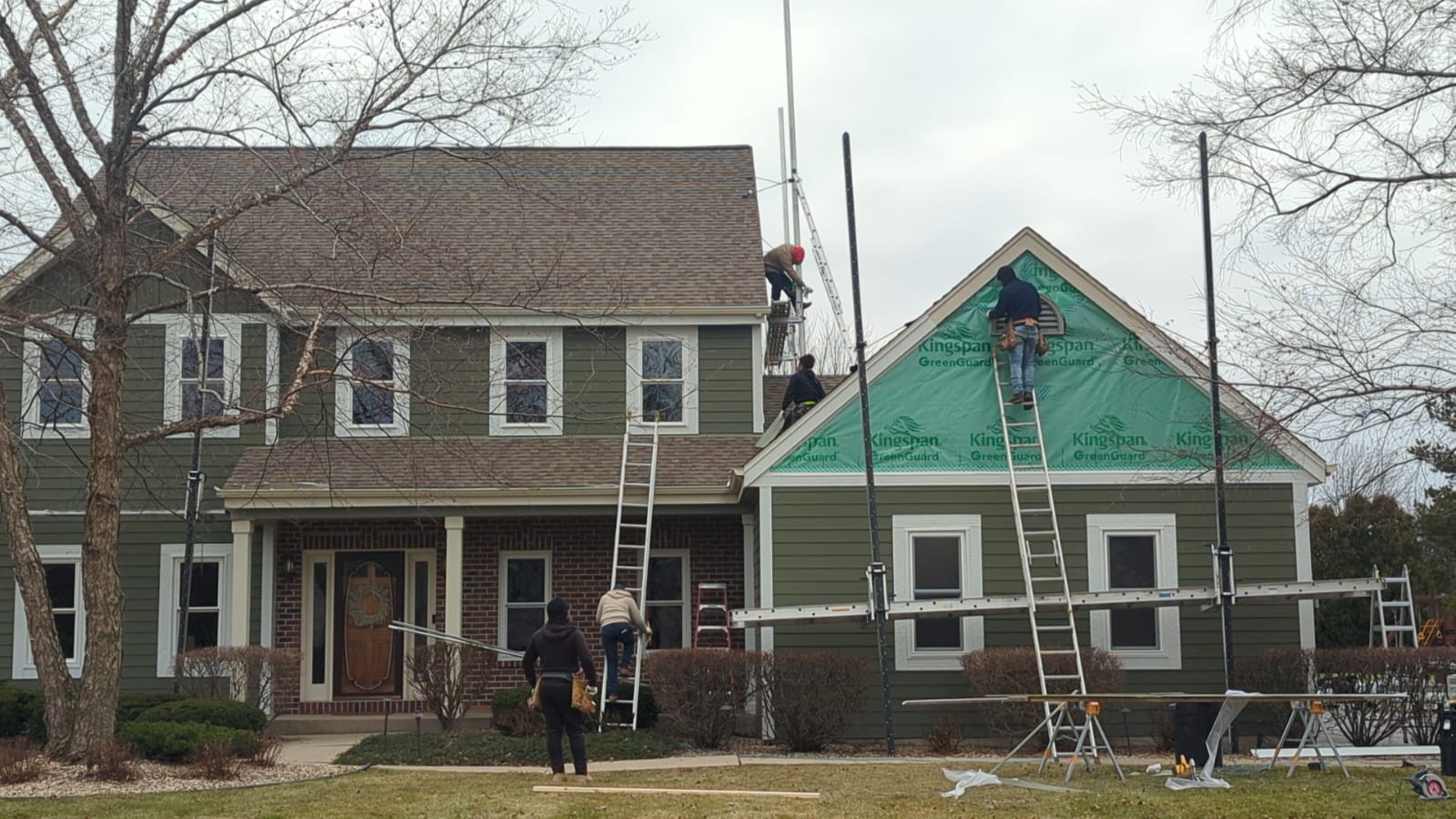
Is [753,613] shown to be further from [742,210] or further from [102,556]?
[742,210]

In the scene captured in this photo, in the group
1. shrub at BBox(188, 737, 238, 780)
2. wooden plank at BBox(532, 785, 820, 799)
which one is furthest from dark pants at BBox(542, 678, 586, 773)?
shrub at BBox(188, 737, 238, 780)

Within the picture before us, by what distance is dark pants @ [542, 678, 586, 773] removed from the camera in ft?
41.8

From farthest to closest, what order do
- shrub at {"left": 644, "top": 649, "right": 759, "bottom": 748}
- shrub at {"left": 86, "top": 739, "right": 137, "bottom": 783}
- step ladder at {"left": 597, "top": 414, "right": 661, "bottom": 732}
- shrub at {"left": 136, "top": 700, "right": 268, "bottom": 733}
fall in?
1. step ladder at {"left": 597, "top": 414, "right": 661, "bottom": 732}
2. shrub at {"left": 644, "top": 649, "right": 759, "bottom": 748}
3. shrub at {"left": 136, "top": 700, "right": 268, "bottom": 733}
4. shrub at {"left": 86, "top": 739, "right": 137, "bottom": 783}

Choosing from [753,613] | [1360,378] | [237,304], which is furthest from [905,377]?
[237,304]

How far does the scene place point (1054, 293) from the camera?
18.6 metres

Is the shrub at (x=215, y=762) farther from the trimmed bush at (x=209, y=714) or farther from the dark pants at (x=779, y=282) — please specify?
the dark pants at (x=779, y=282)

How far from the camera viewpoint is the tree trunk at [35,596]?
14.6 metres

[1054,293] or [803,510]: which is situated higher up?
[1054,293]

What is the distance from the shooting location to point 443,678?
18.3m

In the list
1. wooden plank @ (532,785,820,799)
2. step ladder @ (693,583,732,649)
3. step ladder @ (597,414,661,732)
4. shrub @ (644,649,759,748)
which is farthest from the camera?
step ladder @ (693,583,732,649)

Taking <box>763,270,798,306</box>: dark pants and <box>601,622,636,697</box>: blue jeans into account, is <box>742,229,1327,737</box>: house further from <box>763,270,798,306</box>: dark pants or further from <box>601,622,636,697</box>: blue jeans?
<box>763,270,798,306</box>: dark pants

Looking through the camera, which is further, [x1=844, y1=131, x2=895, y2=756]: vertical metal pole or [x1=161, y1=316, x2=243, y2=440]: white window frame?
[x1=161, y1=316, x2=243, y2=440]: white window frame

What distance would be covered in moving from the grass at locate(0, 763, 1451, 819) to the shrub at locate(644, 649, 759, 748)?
3210mm

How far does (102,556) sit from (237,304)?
22.1ft
